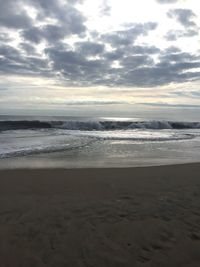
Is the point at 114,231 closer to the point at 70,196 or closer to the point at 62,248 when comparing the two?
the point at 62,248

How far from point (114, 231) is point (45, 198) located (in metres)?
1.82

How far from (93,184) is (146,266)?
3.30 m

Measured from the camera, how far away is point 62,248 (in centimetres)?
331

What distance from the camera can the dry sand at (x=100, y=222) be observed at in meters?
3.18

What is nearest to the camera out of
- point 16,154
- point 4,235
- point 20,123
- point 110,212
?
point 4,235

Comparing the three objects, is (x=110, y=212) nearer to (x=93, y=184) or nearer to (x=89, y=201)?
(x=89, y=201)

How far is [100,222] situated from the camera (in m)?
4.02

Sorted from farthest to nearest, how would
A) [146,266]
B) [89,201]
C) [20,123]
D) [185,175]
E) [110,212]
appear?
1. [20,123]
2. [185,175]
3. [89,201]
4. [110,212]
5. [146,266]

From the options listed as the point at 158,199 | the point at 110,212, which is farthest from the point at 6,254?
the point at 158,199

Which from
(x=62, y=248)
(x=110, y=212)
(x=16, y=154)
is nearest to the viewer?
(x=62, y=248)

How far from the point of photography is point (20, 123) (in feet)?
118

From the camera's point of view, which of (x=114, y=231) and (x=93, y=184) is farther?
(x=93, y=184)

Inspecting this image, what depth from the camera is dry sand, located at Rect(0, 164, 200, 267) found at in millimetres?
3182

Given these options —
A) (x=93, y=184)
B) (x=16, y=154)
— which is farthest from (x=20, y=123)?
(x=93, y=184)
